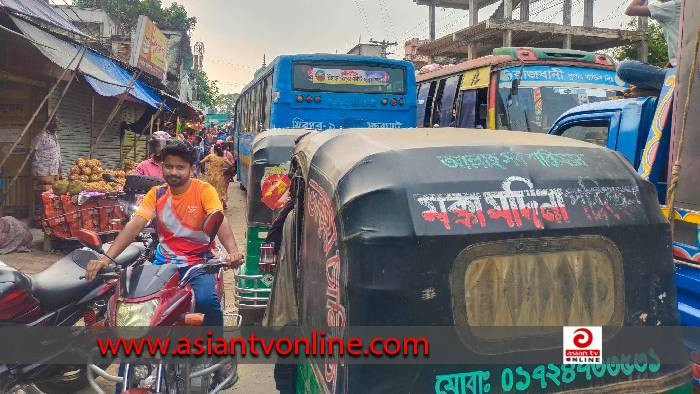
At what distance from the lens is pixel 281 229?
12.1 ft

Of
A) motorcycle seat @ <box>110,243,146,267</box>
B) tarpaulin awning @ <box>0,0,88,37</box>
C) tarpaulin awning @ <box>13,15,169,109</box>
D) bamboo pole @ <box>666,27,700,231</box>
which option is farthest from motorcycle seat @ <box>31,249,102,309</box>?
tarpaulin awning @ <box>0,0,88,37</box>

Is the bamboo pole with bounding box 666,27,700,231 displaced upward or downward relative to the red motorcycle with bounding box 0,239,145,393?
upward

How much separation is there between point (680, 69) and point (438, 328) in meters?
2.17

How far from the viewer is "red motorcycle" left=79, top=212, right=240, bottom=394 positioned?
2773 millimetres

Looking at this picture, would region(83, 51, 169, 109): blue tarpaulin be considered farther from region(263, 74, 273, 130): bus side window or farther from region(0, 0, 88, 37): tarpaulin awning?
region(263, 74, 273, 130): bus side window

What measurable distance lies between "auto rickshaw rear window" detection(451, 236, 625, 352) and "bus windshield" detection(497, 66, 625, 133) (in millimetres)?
6792

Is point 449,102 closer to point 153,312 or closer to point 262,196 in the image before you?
point 262,196

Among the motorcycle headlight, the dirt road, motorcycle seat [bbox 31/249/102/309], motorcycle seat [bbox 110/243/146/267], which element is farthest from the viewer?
the dirt road

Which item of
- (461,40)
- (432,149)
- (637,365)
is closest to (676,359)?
(637,365)

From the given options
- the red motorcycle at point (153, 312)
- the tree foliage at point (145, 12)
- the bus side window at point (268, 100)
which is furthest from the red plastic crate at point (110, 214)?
the tree foliage at point (145, 12)

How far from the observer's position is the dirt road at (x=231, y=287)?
4.14m

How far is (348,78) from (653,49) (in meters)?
13.9

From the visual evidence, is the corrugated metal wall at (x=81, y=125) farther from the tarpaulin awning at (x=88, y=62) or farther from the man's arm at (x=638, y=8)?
the man's arm at (x=638, y=8)

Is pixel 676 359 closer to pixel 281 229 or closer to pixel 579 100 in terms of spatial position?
pixel 281 229
